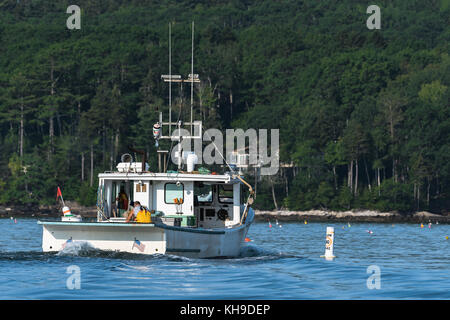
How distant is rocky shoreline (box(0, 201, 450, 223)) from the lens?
4478 inches

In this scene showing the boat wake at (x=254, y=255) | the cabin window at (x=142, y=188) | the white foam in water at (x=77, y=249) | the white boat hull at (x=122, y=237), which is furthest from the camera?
the boat wake at (x=254, y=255)

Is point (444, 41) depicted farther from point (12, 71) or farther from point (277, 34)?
point (12, 71)

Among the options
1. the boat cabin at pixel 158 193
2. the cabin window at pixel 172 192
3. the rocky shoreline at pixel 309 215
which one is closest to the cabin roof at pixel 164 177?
the boat cabin at pixel 158 193

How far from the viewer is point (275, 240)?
5769cm

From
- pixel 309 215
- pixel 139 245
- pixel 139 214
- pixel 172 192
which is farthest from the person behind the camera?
pixel 309 215

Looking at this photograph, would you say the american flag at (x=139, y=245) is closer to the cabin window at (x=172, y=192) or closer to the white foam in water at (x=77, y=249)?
the white foam in water at (x=77, y=249)

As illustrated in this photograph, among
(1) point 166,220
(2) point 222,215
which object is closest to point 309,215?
(2) point 222,215

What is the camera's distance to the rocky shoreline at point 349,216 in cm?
11369

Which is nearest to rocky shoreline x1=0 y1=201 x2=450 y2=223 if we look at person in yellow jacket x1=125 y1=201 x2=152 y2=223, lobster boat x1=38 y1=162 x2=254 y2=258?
lobster boat x1=38 y1=162 x2=254 y2=258

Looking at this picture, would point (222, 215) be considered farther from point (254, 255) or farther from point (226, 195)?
point (254, 255)

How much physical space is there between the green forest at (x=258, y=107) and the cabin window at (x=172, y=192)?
83004 millimetres

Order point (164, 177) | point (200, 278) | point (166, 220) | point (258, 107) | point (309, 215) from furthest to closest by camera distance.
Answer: point (258, 107) → point (309, 215) → point (164, 177) → point (166, 220) → point (200, 278)

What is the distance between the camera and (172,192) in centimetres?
3353

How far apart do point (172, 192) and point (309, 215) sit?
86.7 metres
